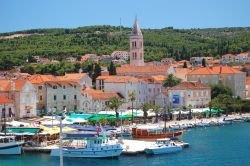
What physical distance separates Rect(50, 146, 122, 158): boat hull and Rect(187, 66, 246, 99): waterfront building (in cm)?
5189

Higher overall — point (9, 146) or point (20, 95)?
point (20, 95)

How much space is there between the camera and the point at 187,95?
8688 centimetres

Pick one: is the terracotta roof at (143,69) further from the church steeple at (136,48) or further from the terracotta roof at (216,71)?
the church steeple at (136,48)

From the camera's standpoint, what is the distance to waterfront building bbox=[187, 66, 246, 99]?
9762 cm

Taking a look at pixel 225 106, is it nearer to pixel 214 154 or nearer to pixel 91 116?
pixel 91 116

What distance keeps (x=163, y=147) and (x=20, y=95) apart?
2227 cm

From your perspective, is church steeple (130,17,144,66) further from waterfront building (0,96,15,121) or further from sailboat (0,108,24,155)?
sailboat (0,108,24,155)

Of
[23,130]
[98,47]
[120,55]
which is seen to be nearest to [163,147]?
[23,130]

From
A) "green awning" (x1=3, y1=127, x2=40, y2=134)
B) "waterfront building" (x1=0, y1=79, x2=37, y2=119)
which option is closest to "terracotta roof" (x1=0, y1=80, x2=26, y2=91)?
"waterfront building" (x1=0, y1=79, x2=37, y2=119)

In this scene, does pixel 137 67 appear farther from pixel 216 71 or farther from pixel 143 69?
pixel 216 71

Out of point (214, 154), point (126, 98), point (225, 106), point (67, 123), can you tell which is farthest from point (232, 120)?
point (214, 154)

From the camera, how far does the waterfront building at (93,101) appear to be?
258 ft

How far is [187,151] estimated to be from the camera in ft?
169

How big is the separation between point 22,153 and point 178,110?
34.8m
